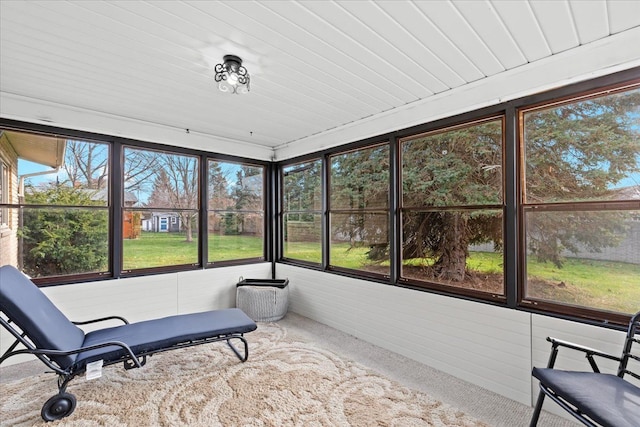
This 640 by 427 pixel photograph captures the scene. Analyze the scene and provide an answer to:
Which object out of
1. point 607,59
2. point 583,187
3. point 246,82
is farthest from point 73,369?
point 607,59

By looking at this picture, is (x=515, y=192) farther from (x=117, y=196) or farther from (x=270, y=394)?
(x=117, y=196)

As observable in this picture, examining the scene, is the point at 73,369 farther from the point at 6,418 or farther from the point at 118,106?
the point at 118,106

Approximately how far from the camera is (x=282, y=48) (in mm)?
2041

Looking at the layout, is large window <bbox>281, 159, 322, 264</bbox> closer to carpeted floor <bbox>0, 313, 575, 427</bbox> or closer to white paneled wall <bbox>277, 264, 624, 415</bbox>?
white paneled wall <bbox>277, 264, 624, 415</bbox>

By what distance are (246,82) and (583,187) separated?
2.58 meters

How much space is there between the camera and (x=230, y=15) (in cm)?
170

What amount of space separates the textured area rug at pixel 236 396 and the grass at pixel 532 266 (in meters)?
1.12

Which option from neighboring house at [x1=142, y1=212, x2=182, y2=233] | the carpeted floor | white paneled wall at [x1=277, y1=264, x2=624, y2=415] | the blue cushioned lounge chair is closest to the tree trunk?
white paneled wall at [x1=277, y1=264, x2=624, y2=415]

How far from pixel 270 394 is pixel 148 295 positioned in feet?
7.01

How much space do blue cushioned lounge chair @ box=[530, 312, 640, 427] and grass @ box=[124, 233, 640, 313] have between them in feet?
0.81

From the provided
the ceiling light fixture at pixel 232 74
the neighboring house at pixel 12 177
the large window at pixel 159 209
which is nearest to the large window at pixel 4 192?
the neighboring house at pixel 12 177

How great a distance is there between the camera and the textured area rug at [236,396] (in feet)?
6.81

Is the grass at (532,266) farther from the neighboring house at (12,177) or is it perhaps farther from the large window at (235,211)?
the neighboring house at (12,177)

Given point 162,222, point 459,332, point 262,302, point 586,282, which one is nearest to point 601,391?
point 586,282
